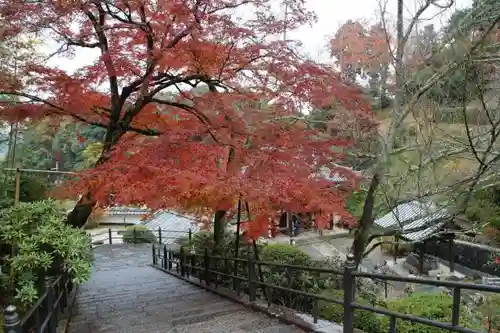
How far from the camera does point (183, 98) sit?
827 centimetres

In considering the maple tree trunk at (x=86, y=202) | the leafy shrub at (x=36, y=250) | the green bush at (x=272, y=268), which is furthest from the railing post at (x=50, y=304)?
the green bush at (x=272, y=268)

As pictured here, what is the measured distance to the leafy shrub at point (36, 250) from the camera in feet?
16.6

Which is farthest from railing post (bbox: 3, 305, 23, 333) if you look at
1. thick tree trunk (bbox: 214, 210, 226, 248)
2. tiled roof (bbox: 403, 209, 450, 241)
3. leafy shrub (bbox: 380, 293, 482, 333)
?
thick tree trunk (bbox: 214, 210, 226, 248)

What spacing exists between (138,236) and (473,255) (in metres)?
15.8

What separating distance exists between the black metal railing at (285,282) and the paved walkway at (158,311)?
40cm

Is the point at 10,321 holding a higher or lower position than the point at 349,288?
higher

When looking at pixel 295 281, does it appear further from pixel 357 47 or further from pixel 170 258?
pixel 357 47

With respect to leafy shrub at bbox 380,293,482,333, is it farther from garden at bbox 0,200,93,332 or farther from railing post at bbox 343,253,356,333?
garden at bbox 0,200,93,332

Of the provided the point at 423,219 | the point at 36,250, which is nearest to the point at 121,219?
the point at 423,219

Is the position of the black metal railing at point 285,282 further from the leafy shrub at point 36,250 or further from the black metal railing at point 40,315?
the black metal railing at point 40,315

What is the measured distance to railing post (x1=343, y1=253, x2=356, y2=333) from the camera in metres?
4.41

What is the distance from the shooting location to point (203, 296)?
820 cm

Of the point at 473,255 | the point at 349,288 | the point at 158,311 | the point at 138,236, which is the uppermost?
the point at 349,288

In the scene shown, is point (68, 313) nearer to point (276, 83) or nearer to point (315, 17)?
point (276, 83)
